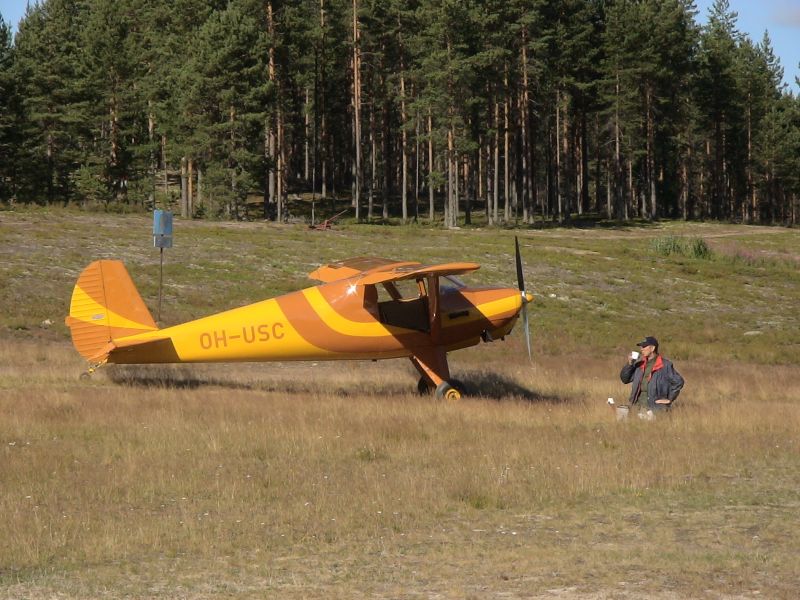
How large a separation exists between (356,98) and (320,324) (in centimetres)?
5349

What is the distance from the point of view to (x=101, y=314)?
63.0 feet

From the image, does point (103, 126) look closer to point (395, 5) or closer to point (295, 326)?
point (395, 5)

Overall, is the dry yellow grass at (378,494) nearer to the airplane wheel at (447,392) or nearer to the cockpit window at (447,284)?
the airplane wheel at (447,392)

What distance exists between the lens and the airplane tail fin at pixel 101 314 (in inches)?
751

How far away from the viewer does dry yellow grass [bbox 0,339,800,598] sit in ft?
28.9

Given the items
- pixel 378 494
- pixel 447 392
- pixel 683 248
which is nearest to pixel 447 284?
pixel 447 392

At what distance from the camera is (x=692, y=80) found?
99.5 meters

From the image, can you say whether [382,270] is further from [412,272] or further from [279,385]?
[279,385]

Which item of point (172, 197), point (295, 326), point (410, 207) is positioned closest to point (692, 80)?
point (410, 207)

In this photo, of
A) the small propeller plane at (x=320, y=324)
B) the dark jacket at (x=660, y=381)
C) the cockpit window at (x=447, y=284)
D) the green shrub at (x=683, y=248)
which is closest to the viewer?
the dark jacket at (x=660, y=381)

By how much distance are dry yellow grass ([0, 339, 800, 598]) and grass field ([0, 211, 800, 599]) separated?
0.04 meters

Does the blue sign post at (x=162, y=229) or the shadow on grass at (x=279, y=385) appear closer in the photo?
the shadow on grass at (x=279, y=385)

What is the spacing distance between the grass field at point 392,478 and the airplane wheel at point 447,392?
364 millimetres

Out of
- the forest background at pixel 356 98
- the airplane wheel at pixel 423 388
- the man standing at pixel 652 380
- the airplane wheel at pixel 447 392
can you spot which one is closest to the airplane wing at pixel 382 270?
the airplane wheel at pixel 447 392
